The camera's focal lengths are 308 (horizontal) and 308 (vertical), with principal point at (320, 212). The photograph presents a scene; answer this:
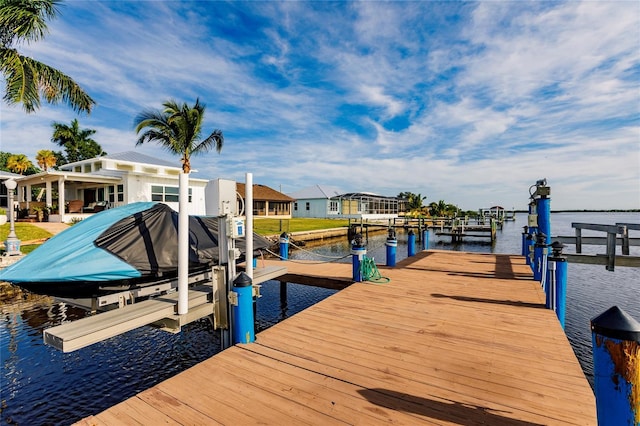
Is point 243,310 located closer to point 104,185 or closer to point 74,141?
point 104,185

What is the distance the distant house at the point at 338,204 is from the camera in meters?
48.8

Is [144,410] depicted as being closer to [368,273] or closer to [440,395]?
[440,395]

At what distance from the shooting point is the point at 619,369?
6.73 ft

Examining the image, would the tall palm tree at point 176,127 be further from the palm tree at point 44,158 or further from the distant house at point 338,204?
the distant house at point 338,204

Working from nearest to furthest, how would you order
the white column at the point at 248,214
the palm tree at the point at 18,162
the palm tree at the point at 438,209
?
the white column at the point at 248,214 < the palm tree at the point at 18,162 < the palm tree at the point at 438,209

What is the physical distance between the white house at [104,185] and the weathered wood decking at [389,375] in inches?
858

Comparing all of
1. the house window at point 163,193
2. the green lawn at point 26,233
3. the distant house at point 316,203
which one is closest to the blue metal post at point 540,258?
the green lawn at point 26,233

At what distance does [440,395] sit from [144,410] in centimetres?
289

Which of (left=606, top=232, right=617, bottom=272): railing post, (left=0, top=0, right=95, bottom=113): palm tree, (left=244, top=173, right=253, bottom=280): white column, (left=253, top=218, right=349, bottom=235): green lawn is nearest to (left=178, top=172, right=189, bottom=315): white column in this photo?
(left=244, top=173, right=253, bottom=280): white column

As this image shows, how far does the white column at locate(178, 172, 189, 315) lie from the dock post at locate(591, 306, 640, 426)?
431 centimetres

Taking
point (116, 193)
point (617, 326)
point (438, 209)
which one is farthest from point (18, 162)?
point (438, 209)

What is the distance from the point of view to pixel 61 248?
15.2 feet

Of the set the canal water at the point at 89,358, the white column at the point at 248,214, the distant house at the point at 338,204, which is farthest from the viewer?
the distant house at the point at 338,204

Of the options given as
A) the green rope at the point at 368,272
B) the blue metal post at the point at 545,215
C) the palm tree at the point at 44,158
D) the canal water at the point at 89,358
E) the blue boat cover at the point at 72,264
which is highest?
the palm tree at the point at 44,158
